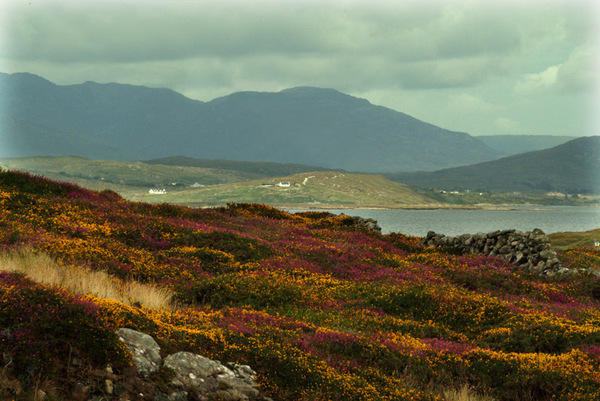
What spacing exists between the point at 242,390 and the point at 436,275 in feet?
62.6

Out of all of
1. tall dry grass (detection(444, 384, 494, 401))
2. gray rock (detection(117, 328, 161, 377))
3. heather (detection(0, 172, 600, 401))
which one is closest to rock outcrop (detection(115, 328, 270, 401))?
gray rock (detection(117, 328, 161, 377))

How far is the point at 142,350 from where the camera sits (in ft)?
33.6

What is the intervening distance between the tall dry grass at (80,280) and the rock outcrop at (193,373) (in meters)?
3.43

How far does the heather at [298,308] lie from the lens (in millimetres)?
10391

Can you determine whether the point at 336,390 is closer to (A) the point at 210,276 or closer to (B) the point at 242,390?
(B) the point at 242,390

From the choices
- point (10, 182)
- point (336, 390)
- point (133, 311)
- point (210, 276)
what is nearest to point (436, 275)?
point (210, 276)

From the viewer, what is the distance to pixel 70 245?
67.4ft

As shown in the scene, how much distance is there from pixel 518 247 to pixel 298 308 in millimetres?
18797

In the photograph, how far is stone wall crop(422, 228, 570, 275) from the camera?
29.2 metres

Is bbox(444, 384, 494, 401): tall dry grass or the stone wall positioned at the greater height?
the stone wall

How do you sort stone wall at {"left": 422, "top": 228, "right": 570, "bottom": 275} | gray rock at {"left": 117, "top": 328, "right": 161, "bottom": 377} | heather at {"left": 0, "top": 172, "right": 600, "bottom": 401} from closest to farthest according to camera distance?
gray rock at {"left": 117, "top": 328, "right": 161, "bottom": 377}, heather at {"left": 0, "top": 172, "right": 600, "bottom": 401}, stone wall at {"left": 422, "top": 228, "right": 570, "bottom": 275}

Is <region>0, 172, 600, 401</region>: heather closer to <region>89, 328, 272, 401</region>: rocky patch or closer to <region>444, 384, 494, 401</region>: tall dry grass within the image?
<region>444, 384, 494, 401</region>: tall dry grass

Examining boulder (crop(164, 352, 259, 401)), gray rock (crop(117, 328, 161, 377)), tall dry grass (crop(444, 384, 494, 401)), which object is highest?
gray rock (crop(117, 328, 161, 377))

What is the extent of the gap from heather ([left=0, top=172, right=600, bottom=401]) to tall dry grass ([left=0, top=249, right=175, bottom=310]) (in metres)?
0.84
